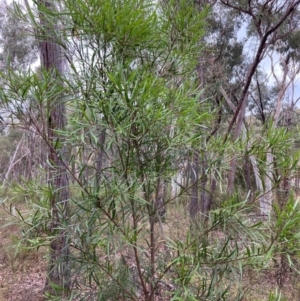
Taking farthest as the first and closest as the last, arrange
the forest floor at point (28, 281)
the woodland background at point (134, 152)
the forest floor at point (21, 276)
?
the forest floor at point (21, 276) < the forest floor at point (28, 281) < the woodland background at point (134, 152)

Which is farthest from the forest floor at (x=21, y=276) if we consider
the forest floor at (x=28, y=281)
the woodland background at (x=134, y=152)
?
the woodland background at (x=134, y=152)

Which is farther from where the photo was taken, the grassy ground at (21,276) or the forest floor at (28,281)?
the grassy ground at (21,276)

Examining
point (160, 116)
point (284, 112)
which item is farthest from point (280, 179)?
point (284, 112)

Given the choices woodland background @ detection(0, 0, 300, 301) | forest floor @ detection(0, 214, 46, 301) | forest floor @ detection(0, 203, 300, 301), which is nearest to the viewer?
woodland background @ detection(0, 0, 300, 301)

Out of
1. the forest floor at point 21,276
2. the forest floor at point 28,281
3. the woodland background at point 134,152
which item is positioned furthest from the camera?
the forest floor at point 21,276

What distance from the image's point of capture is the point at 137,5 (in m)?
1.19

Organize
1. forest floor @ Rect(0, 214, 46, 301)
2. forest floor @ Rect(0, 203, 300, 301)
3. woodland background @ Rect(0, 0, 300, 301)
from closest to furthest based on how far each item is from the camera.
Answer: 1. woodland background @ Rect(0, 0, 300, 301)
2. forest floor @ Rect(0, 203, 300, 301)
3. forest floor @ Rect(0, 214, 46, 301)

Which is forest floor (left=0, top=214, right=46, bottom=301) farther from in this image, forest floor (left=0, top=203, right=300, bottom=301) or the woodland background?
the woodland background

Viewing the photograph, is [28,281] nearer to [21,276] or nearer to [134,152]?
[21,276]

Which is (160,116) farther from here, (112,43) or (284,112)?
(284,112)

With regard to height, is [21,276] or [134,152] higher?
[134,152]

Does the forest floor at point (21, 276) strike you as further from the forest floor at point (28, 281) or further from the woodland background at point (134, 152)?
the woodland background at point (134, 152)

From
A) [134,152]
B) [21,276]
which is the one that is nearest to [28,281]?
[21,276]

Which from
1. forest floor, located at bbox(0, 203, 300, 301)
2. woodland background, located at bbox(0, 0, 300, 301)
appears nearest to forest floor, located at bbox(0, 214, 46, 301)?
forest floor, located at bbox(0, 203, 300, 301)
